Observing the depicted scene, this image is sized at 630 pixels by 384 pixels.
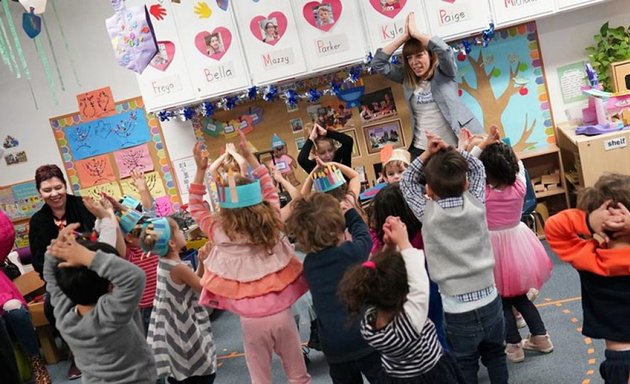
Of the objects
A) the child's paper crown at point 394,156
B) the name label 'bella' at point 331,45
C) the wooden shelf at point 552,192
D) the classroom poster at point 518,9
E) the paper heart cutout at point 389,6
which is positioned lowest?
the wooden shelf at point 552,192

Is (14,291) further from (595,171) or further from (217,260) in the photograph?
(595,171)

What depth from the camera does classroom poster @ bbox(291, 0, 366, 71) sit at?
406 cm

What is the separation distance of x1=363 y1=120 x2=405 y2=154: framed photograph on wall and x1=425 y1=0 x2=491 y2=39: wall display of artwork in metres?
0.87

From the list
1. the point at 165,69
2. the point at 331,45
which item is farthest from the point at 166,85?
the point at 331,45

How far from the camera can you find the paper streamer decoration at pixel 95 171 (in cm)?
518

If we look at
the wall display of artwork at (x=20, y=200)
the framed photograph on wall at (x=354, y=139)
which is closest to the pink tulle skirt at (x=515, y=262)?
the framed photograph on wall at (x=354, y=139)

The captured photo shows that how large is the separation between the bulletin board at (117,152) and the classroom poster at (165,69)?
63cm

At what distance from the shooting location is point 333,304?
208 centimetres

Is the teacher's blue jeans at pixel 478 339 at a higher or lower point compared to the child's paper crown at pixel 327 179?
lower

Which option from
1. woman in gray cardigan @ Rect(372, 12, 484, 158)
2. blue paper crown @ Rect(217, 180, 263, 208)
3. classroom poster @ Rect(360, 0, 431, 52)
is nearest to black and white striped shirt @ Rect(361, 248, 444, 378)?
blue paper crown @ Rect(217, 180, 263, 208)

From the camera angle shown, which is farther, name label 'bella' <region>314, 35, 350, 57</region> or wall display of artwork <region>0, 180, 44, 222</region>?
wall display of artwork <region>0, 180, 44, 222</region>

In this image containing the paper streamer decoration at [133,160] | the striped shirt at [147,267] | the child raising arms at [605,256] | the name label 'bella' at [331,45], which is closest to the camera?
the child raising arms at [605,256]

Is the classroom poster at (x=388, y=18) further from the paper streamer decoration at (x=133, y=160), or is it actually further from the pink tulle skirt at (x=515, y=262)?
the paper streamer decoration at (x=133, y=160)

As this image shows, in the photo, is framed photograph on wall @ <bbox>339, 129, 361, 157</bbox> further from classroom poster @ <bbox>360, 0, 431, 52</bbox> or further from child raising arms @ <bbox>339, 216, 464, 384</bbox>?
child raising arms @ <bbox>339, 216, 464, 384</bbox>
